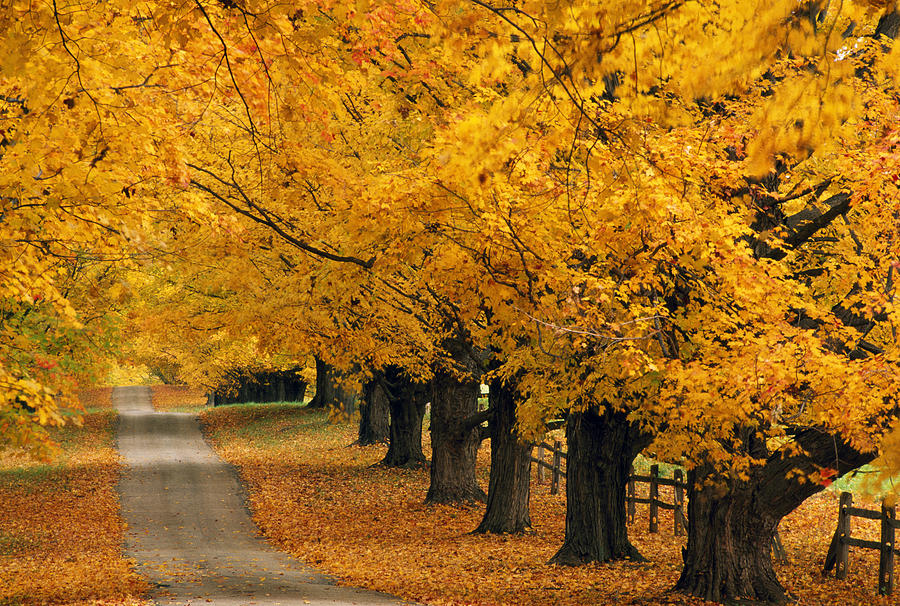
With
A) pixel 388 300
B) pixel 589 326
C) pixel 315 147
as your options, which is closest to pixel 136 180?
pixel 315 147

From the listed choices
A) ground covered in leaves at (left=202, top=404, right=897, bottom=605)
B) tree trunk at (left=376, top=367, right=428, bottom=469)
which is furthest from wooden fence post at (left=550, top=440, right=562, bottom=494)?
tree trunk at (left=376, top=367, right=428, bottom=469)

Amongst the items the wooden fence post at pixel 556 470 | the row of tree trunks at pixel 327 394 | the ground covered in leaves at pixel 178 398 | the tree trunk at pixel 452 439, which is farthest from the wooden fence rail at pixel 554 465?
the ground covered in leaves at pixel 178 398

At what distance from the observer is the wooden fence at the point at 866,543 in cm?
1275

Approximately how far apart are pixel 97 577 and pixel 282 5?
1048cm

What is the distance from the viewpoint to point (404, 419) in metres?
24.2

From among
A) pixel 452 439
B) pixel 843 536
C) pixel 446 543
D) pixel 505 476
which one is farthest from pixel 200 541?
pixel 843 536

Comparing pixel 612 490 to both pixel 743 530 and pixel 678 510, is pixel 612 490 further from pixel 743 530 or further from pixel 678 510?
pixel 678 510

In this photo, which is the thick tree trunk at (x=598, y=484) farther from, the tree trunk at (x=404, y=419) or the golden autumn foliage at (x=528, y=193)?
the tree trunk at (x=404, y=419)

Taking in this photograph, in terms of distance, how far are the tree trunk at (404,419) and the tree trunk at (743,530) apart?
45.6ft

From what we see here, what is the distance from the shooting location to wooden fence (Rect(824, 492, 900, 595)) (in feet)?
41.8

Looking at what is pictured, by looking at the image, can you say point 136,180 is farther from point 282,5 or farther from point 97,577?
point 97,577

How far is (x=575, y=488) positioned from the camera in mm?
13344

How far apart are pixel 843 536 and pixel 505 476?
589cm

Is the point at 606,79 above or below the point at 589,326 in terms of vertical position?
above
